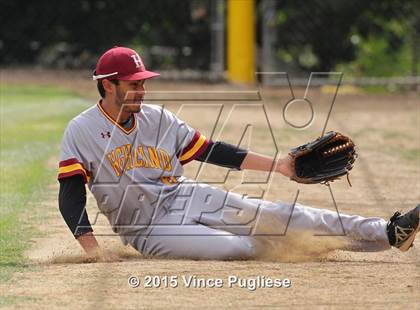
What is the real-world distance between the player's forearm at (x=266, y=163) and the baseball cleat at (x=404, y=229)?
63 centimetres

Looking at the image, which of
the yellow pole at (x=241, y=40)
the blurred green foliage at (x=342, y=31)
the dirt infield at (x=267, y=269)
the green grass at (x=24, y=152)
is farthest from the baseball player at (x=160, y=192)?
the blurred green foliage at (x=342, y=31)

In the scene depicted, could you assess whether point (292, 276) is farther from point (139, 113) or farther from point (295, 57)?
point (295, 57)

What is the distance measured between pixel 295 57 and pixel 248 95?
2.18 meters

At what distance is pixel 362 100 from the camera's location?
604 inches

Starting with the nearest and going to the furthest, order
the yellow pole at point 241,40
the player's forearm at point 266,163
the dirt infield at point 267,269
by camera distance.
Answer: the dirt infield at point 267,269 → the player's forearm at point 266,163 → the yellow pole at point 241,40

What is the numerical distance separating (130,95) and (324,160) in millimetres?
1135

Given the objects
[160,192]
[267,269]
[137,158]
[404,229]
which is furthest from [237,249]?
[404,229]

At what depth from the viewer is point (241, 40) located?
16484 millimetres

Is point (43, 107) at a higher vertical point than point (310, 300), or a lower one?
lower

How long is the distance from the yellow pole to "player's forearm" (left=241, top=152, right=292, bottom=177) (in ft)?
35.6

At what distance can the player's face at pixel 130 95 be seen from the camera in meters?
5.35

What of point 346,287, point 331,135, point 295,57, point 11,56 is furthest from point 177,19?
point 346,287

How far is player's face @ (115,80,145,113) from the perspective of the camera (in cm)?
535

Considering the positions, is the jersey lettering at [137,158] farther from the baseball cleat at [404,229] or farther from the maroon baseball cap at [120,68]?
the baseball cleat at [404,229]
